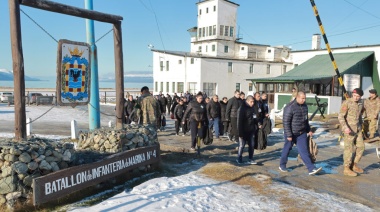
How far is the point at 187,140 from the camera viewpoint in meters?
12.0

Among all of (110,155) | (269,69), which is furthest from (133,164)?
(269,69)

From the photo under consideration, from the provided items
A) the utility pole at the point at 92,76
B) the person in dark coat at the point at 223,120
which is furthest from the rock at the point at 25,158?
the person in dark coat at the point at 223,120

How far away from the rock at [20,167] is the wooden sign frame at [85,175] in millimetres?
341

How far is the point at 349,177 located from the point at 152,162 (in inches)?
171

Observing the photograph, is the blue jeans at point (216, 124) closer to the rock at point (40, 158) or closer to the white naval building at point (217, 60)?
the rock at point (40, 158)

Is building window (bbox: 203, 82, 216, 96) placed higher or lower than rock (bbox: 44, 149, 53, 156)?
higher

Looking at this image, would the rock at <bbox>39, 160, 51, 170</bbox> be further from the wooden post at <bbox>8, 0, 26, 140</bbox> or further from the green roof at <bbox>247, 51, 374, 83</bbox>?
the green roof at <bbox>247, 51, 374, 83</bbox>

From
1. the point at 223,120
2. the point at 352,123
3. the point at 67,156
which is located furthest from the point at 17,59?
the point at 223,120

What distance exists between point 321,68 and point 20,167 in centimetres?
2753

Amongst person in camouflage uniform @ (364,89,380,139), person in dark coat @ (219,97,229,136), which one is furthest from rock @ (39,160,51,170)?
person in camouflage uniform @ (364,89,380,139)

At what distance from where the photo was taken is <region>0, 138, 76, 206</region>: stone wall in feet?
15.5

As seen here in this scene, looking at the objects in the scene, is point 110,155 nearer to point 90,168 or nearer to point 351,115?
point 90,168

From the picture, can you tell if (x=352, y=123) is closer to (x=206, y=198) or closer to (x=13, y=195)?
(x=206, y=198)

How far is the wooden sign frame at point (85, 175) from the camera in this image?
184 inches
